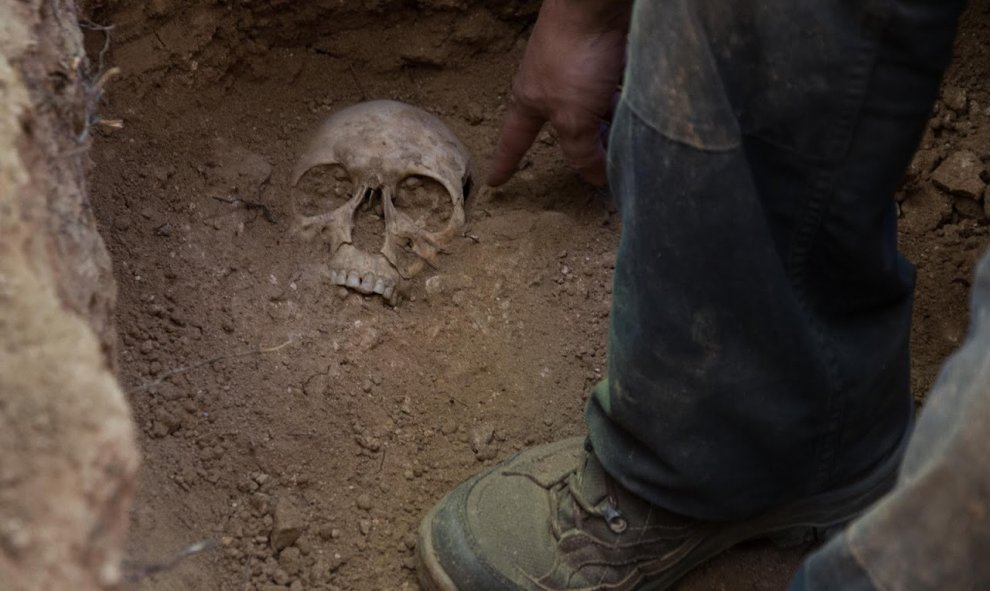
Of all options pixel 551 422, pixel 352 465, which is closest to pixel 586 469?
pixel 551 422

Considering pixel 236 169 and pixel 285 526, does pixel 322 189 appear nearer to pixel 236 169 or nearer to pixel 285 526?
pixel 236 169

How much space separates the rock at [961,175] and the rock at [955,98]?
0.42ft

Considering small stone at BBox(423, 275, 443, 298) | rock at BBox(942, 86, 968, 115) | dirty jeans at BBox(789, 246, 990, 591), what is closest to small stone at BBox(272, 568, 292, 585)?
small stone at BBox(423, 275, 443, 298)

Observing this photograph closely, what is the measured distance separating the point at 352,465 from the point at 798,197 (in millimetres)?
986

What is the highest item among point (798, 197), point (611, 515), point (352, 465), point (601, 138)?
point (798, 197)

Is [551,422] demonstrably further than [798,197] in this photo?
Yes

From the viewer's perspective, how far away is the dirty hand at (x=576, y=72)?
6.52 ft

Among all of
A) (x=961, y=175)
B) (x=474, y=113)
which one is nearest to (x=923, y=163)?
(x=961, y=175)

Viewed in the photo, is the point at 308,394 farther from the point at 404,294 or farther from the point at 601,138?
the point at 601,138

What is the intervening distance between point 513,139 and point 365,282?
1.45 ft

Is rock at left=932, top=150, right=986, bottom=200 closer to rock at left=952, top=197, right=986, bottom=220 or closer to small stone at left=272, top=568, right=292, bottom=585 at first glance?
rock at left=952, top=197, right=986, bottom=220

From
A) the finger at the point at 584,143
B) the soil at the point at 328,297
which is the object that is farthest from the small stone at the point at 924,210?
the finger at the point at 584,143

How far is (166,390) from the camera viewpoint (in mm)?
1983

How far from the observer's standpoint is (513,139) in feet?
7.51
